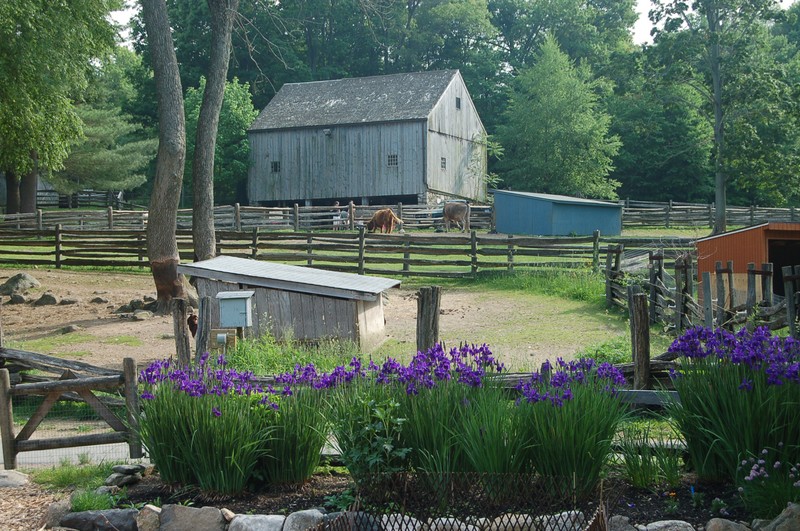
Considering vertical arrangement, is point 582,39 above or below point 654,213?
above

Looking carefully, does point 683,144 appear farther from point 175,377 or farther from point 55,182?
point 175,377

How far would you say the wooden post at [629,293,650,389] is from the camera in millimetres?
8766

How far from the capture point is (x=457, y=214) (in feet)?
128

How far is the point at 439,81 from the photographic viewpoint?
49.6 meters

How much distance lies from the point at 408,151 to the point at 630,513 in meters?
41.8

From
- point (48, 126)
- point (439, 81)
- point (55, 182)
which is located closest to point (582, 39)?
point (439, 81)

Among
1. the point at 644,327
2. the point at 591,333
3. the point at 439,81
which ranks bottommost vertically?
the point at 591,333

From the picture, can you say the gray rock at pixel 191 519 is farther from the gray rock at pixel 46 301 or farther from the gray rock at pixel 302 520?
the gray rock at pixel 46 301

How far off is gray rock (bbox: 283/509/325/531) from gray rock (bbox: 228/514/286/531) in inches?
2.4

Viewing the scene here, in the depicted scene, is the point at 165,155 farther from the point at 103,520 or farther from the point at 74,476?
the point at 103,520

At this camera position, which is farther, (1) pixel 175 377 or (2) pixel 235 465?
(1) pixel 175 377

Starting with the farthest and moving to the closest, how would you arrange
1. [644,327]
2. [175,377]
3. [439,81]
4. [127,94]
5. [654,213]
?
[127,94] < [439,81] < [654,213] < [644,327] < [175,377]

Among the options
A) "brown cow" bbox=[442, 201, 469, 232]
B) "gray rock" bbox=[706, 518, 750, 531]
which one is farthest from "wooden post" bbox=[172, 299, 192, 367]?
"brown cow" bbox=[442, 201, 469, 232]

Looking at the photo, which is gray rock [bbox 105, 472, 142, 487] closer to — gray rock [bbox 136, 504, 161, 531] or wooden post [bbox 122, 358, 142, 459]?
wooden post [bbox 122, 358, 142, 459]
